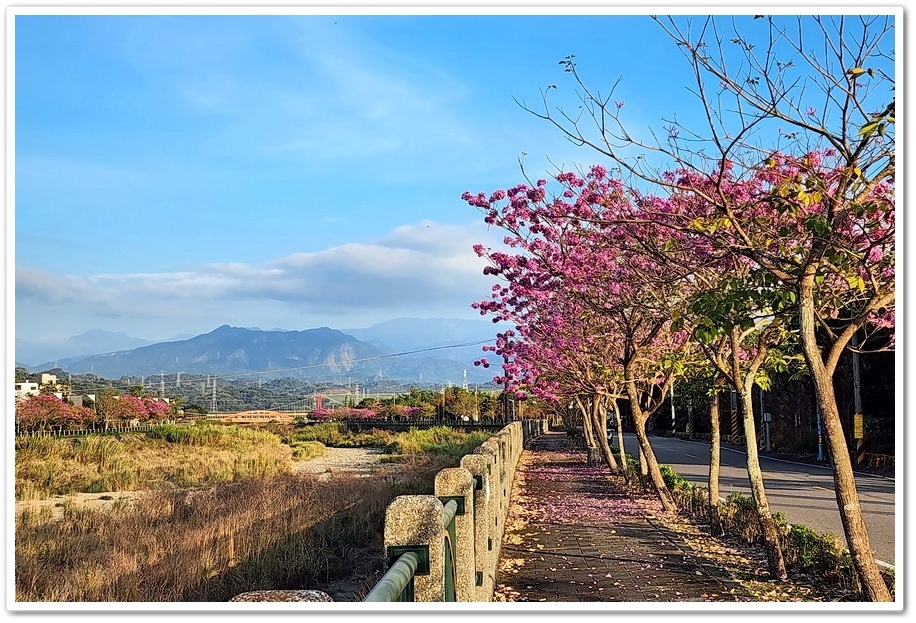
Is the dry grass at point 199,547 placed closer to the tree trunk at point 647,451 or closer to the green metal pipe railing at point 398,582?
the tree trunk at point 647,451

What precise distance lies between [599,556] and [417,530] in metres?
5.52

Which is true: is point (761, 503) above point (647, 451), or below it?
below

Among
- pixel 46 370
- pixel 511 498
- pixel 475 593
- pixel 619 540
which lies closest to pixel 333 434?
pixel 46 370

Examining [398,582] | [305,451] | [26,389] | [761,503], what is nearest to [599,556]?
[761,503]

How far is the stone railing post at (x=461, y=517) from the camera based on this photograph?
15.0 ft

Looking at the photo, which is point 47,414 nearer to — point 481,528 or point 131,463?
point 131,463

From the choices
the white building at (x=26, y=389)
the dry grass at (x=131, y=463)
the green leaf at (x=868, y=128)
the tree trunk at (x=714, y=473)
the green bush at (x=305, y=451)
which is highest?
the green leaf at (x=868, y=128)

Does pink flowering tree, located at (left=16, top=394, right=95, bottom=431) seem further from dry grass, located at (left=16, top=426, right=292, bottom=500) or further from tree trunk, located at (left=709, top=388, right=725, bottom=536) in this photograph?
tree trunk, located at (left=709, top=388, right=725, bottom=536)

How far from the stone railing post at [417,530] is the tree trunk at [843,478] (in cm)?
259

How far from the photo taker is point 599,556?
26.8ft


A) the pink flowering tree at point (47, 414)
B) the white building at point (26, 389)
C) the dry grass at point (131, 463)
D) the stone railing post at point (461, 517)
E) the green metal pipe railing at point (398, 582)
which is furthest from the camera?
the white building at point (26, 389)

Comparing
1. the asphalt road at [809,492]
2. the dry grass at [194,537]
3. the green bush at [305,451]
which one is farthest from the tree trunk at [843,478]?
the green bush at [305,451]
